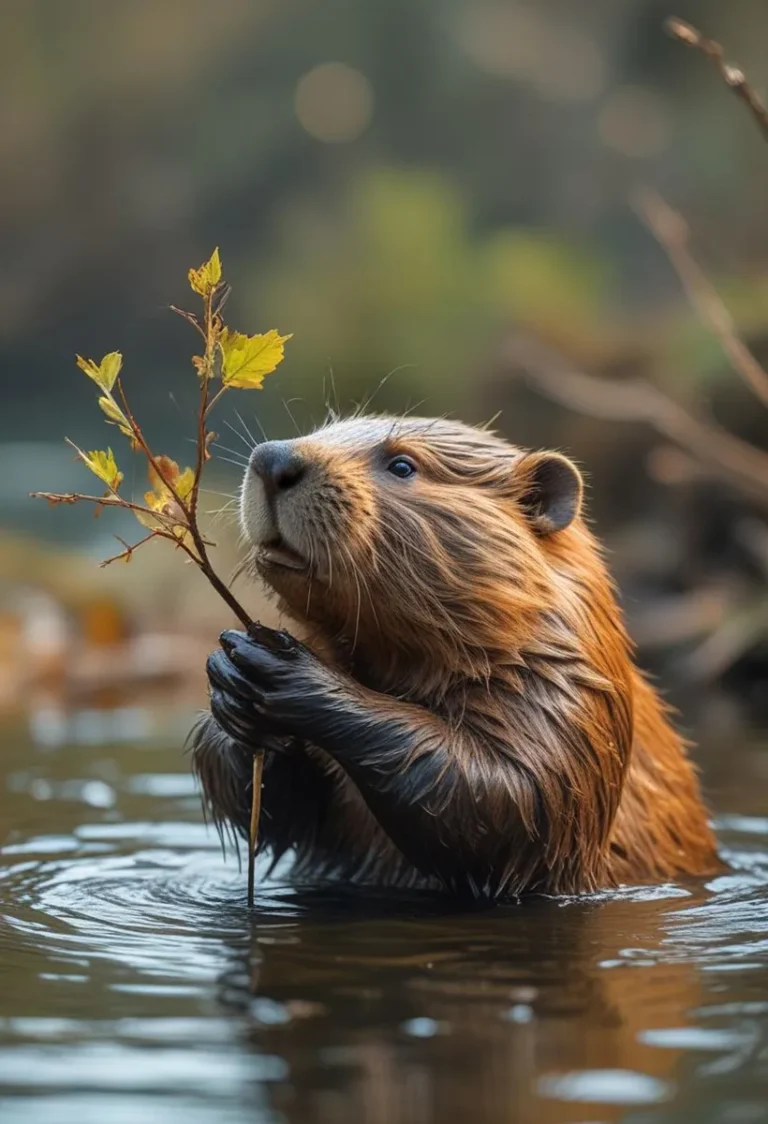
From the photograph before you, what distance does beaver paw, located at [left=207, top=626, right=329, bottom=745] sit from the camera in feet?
10.4

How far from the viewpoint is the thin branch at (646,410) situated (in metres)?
7.00

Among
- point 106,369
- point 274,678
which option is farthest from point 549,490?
point 106,369

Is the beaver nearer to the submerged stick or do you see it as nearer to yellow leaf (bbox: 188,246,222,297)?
the submerged stick

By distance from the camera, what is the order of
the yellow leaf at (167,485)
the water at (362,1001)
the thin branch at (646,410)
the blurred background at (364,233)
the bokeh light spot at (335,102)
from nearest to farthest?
1. the water at (362,1001)
2. the yellow leaf at (167,485)
3. the thin branch at (646,410)
4. the blurred background at (364,233)
5. the bokeh light spot at (335,102)

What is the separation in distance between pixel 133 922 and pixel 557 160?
12.4 meters

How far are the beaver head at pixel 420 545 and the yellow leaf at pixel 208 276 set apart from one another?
Answer: 0.32 metres

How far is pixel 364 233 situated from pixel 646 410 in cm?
718

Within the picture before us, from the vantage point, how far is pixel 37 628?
8898mm

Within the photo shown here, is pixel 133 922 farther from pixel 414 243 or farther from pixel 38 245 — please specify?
pixel 38 245

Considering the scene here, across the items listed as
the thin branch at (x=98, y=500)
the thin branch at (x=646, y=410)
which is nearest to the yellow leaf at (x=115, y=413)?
the thin branch at (x=98, y=500)

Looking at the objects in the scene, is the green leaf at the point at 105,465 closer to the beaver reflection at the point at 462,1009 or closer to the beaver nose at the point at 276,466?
the beaver nose at the point at 276,466

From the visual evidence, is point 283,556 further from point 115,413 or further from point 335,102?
point 335,102

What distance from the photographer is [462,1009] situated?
247 cm

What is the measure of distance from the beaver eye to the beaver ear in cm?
26
